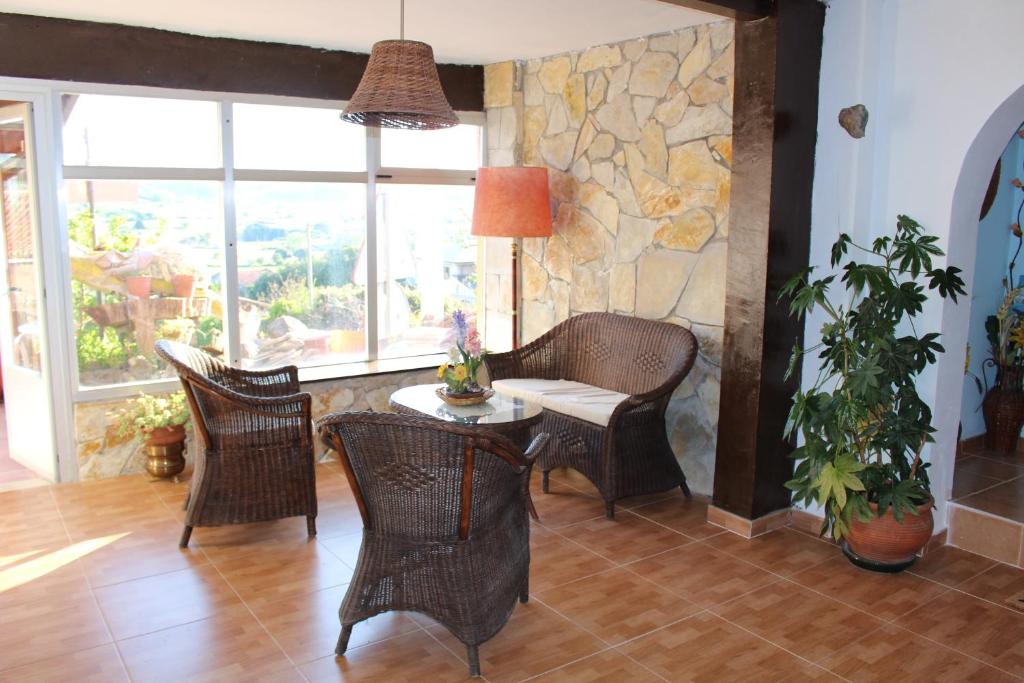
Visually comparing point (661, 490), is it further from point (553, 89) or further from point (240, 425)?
point (553, 89)

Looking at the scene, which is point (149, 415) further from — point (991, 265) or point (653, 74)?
point (991, 265)

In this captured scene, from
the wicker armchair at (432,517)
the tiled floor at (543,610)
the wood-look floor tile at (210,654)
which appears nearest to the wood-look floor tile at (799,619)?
the tiled floor at (543,610)

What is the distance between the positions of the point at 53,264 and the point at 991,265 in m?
5.28

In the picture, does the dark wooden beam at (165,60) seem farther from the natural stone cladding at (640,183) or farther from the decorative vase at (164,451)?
the decorative vase at (164,451)

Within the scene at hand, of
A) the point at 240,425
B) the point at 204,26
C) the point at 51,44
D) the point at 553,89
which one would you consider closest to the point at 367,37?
the point at 204,26

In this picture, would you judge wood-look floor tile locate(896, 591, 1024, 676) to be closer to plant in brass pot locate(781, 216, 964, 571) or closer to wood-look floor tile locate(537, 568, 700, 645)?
plant in brass pot locate(781, 216, 964, 571)

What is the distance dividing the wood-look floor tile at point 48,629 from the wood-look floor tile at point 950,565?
3305 millimetres

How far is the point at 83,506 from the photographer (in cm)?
438

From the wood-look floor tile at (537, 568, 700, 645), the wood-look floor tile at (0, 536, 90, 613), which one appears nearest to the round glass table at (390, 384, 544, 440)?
the wood-look floor tile at (537, 568, 700, 645)

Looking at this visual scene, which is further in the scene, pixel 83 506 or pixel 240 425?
pixel 83 506

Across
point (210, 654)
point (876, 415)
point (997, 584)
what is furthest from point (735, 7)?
point (210, 654)

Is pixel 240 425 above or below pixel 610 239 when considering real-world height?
below

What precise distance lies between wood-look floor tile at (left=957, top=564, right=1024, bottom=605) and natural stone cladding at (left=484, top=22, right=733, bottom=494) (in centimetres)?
140

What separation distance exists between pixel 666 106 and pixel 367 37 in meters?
1.78
